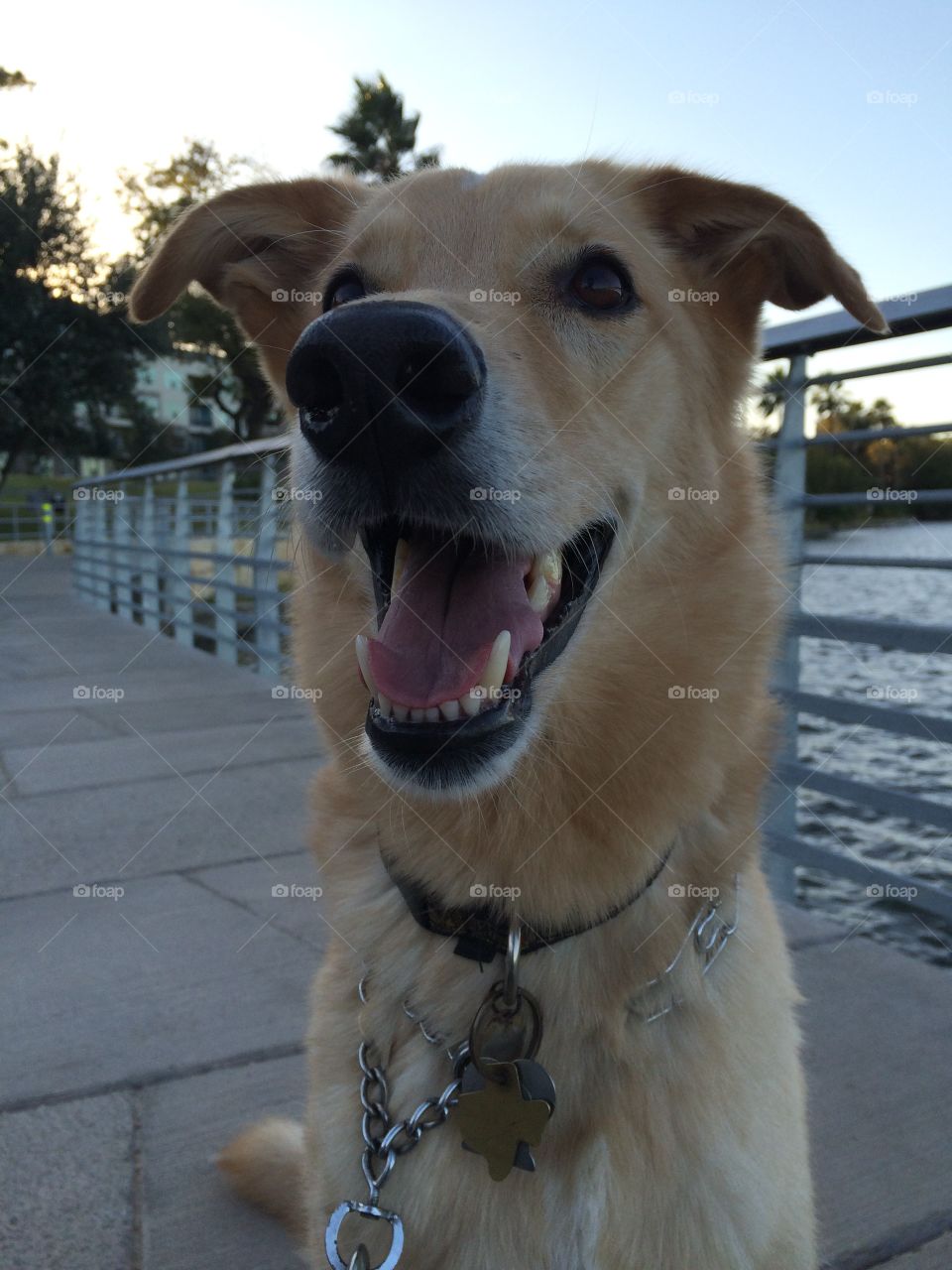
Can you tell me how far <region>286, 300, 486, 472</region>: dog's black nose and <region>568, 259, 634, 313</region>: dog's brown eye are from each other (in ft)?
1.84

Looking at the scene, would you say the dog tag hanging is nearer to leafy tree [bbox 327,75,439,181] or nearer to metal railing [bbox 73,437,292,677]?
metal railing [bbox 73,437,292,677]

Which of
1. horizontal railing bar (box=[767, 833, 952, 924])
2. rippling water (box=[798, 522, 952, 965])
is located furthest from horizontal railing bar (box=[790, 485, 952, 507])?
horizontal railing bar (box=[767, 833, 952, 924])

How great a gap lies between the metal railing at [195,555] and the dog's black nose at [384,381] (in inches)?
93.2

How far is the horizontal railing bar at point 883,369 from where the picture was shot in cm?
285

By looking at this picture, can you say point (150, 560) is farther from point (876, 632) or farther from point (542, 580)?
point (542, 580)

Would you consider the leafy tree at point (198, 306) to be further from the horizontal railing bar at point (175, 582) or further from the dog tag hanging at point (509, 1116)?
the dog tag hanging at point (509, 1116)

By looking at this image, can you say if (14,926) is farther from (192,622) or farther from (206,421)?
(206,421)

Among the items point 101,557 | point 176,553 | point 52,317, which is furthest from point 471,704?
point 52,317

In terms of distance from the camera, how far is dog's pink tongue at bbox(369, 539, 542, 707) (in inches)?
60.4

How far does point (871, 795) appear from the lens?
10.0 feet

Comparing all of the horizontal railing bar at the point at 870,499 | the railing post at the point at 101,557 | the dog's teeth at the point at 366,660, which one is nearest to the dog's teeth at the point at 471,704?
the dog's teeth at the point at 366,660

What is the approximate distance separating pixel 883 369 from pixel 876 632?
82 centimetres

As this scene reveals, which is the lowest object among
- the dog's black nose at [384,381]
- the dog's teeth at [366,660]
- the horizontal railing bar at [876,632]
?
the horizontal railing bar at [876,632]

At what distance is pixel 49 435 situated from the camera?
2258cm
